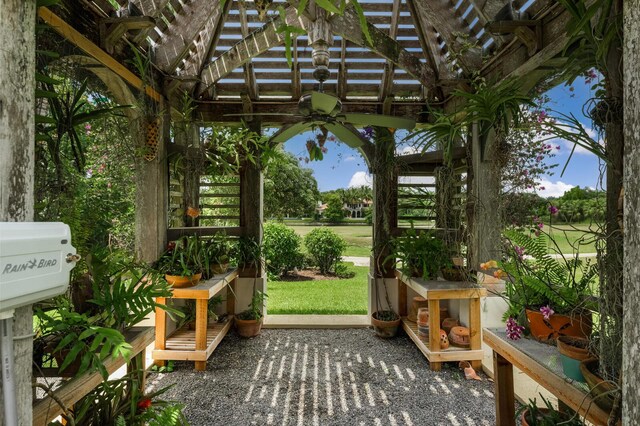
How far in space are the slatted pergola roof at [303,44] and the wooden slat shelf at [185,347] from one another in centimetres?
223

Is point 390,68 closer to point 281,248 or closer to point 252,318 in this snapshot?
point 252,318

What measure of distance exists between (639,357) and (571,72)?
1.07m

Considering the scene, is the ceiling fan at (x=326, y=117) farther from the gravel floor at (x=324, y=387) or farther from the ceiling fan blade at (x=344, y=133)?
the gravel floor at (x=324, y=387)

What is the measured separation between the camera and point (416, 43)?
3531 mm

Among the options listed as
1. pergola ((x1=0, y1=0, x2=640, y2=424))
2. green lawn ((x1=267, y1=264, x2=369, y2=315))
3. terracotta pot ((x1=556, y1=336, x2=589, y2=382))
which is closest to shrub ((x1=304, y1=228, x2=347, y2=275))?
green lawn ((x1=267, y1=264, x2=369, y2=315))

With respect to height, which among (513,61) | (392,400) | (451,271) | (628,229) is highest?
(513,61)

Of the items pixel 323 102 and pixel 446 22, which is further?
pixel 446 22

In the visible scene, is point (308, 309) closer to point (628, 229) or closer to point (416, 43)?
point (416, 43)

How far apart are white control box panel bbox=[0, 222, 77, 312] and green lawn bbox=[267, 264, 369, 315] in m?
3.89

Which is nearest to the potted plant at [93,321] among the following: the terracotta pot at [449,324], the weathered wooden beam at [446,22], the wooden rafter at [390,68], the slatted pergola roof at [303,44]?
the slatted pergola roof at [303,44]

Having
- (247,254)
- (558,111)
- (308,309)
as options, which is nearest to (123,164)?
(247,254)

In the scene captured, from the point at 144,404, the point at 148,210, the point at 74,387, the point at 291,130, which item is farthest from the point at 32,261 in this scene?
the point at 148,210

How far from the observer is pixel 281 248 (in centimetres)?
676

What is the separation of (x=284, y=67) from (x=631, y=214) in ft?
11.5
